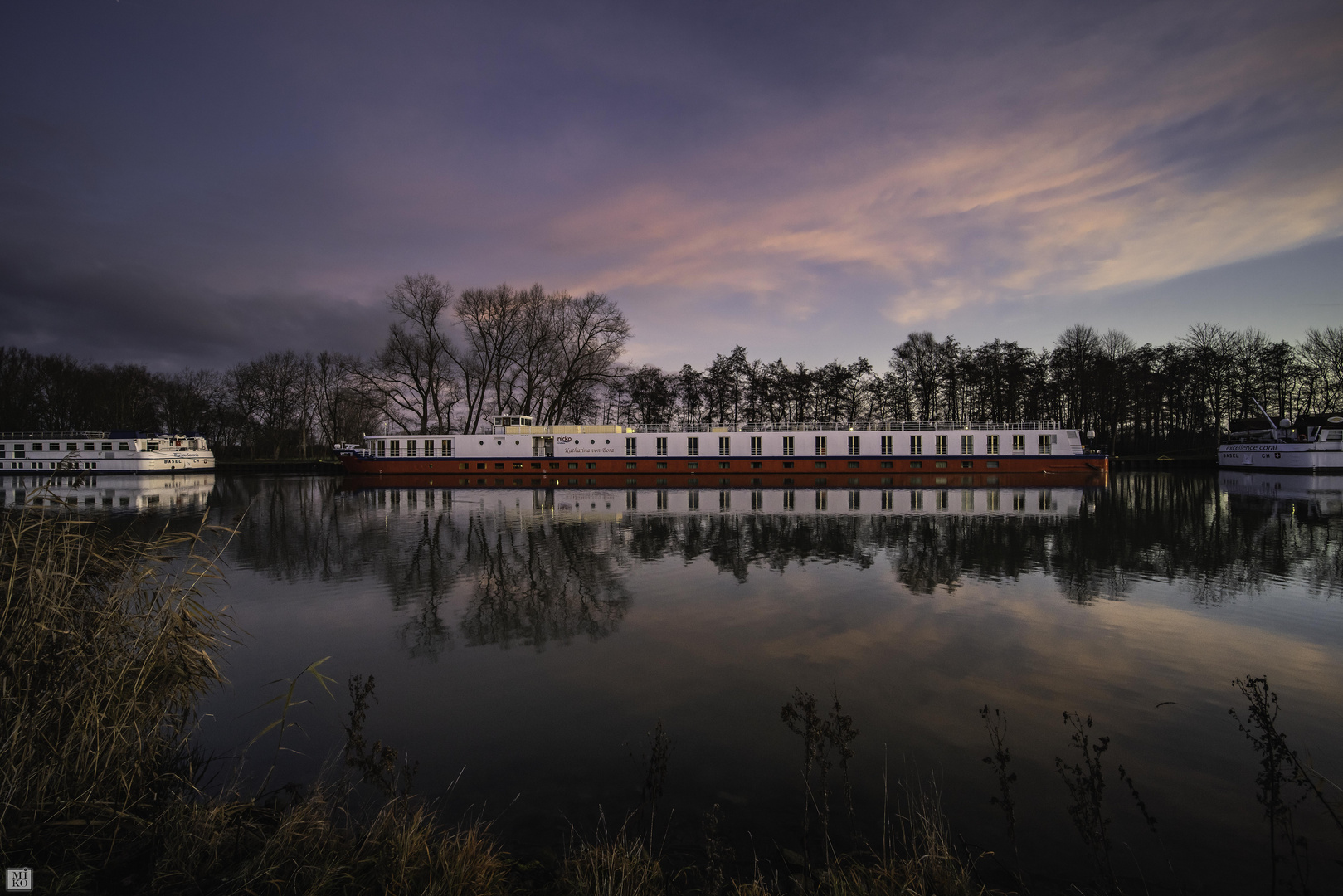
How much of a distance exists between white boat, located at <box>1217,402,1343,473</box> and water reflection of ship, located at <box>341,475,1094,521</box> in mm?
22947

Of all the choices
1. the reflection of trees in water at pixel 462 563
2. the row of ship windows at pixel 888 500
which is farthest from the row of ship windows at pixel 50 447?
the row of ship windows at pixel 888 500

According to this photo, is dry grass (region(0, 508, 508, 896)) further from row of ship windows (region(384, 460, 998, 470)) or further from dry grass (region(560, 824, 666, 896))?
row of ship windows (region(384, 460, 998, 470))

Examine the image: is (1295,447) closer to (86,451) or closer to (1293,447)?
(1293,447)

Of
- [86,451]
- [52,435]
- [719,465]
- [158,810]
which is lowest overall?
[158,810]

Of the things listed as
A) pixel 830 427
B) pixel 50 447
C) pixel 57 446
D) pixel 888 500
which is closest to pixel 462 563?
pixel 888 500

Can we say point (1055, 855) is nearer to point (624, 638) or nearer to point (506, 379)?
point (624, 638)

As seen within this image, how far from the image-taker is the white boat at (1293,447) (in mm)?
47031

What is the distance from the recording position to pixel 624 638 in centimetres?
863

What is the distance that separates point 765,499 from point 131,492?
3745cm

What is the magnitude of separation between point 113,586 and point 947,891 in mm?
7132

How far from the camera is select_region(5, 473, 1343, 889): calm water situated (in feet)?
16.0

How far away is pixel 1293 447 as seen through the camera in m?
48.1

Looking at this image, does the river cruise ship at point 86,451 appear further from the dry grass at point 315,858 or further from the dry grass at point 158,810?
the dry grass at point 315,858

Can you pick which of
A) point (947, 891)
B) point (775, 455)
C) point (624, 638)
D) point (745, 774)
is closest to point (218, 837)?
point (745, 774)
